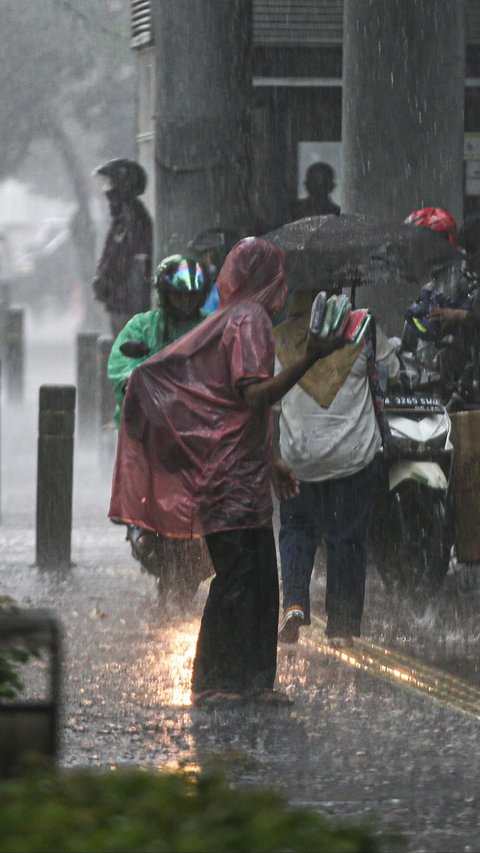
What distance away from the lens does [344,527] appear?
8430 mm

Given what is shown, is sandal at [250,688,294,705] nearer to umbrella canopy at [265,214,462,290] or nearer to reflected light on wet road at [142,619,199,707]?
reflected light on wet road at [142,619,199,707]

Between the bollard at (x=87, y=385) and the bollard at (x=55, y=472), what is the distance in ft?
33.2

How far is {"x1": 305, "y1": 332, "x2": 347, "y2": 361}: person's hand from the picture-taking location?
6633 mm

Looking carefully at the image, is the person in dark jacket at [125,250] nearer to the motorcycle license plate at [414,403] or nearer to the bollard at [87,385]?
the bollard at [87,385]

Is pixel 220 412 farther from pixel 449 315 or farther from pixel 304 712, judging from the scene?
pixel 449 315

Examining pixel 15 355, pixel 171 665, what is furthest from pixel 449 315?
pixel 15 355

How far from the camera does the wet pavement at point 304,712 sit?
5707 mm

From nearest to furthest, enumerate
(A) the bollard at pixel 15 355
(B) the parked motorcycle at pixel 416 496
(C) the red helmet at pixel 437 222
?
1. (B) the parked motorcycle at pixel 416 496
2. (C) the red helmet at pixel 437 222
3. (A) the bollard at pixel 15 355

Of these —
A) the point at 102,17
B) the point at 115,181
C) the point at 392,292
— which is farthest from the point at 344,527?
the point at 102,17

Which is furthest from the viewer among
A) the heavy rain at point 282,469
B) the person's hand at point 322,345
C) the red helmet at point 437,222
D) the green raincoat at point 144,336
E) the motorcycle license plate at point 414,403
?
the red helmet at point 437,222

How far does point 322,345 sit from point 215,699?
1.37m

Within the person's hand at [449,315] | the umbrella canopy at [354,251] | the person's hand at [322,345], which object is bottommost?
the person's hand at [322,345]

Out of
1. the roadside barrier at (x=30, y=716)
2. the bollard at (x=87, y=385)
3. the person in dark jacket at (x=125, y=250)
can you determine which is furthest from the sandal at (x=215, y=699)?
the bollard at (x=87, y=385)

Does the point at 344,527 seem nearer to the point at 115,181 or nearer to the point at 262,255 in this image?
the point at 262,255
